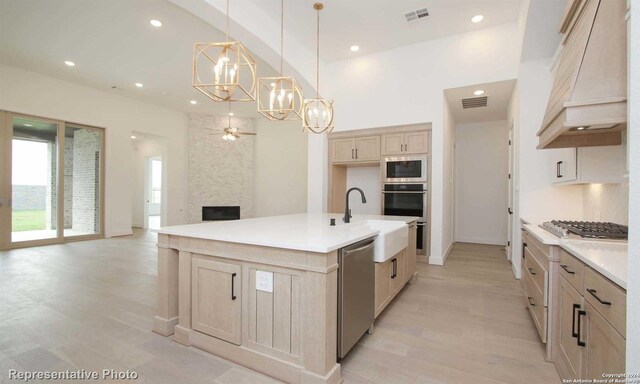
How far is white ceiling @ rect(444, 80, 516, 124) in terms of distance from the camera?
463cm

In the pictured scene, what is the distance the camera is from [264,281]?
1.85 metres

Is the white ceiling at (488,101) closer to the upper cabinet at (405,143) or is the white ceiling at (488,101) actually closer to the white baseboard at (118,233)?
the upper cabinet at (405,143)

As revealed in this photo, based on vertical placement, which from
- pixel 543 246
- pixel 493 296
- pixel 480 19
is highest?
pixel 480 19

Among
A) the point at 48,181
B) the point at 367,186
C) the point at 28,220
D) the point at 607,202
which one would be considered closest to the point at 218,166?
the point at 48,181

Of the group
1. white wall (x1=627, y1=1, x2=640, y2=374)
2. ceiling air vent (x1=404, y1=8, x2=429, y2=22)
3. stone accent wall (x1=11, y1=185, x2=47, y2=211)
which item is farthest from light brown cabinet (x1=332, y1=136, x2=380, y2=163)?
stone accent wall (x1=11, y1=185, x2=47, y2=211)

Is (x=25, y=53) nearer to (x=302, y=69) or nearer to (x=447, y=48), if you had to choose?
(x=302, y=69)

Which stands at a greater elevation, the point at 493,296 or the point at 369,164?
the point at 369,164

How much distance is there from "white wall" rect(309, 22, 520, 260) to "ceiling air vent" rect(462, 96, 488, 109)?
777 millimetres

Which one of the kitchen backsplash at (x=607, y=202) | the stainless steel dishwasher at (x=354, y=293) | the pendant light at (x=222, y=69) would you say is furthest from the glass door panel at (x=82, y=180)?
the kitchen backsplash at (x=607, y=202)

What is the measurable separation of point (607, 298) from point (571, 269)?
541 millimetres

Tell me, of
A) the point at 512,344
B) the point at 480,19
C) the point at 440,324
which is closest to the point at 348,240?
the point at 440,324

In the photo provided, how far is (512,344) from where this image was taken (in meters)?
2.26

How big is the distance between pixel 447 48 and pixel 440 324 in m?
4.34

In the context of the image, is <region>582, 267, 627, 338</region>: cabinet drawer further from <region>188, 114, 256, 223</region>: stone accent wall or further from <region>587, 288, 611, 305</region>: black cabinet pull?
<region>188, 114, 256, 223</region>: stone accent wall
